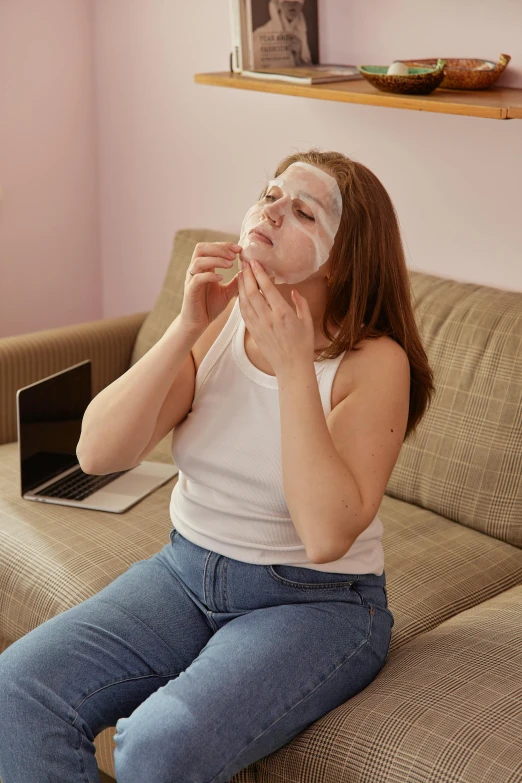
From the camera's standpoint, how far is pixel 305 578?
4.53 ft

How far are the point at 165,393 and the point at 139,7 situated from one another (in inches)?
76.9

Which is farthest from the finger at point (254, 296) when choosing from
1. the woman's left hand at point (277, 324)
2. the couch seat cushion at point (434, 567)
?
the couch seat cushion at point (434, 567)

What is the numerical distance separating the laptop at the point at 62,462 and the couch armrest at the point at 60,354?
0.24 metres

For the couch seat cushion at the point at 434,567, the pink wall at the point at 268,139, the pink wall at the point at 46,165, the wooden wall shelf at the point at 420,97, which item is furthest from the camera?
the pink wall at the point at 46,165

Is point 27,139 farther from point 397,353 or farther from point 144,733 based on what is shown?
point 144,733

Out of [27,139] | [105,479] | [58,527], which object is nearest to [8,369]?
[105,479]

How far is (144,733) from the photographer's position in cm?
121

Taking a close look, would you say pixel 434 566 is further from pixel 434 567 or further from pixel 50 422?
pixel 50 422

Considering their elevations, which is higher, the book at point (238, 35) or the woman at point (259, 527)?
the book at point (238, 35)

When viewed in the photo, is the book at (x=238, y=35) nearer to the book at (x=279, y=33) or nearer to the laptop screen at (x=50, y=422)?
the book at (x=279, y=33)

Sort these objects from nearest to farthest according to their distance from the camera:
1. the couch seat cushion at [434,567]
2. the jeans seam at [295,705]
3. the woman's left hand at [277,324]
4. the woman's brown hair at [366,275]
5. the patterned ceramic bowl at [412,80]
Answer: the jeans seam at [295,705] → the woman's left hand at [277,324] → the woman's brown hair at [366,275] → the couch seat cushion at [434,567] → the patterned ceramic bowl at [412,80]

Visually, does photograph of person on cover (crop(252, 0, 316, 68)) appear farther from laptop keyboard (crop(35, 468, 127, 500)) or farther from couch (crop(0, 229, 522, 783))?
laptop keyboard (crop(35, 468, 127, 500))

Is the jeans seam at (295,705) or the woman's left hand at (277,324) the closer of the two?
the jeans seam at (295,705)

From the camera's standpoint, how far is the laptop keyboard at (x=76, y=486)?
6.89 ft
